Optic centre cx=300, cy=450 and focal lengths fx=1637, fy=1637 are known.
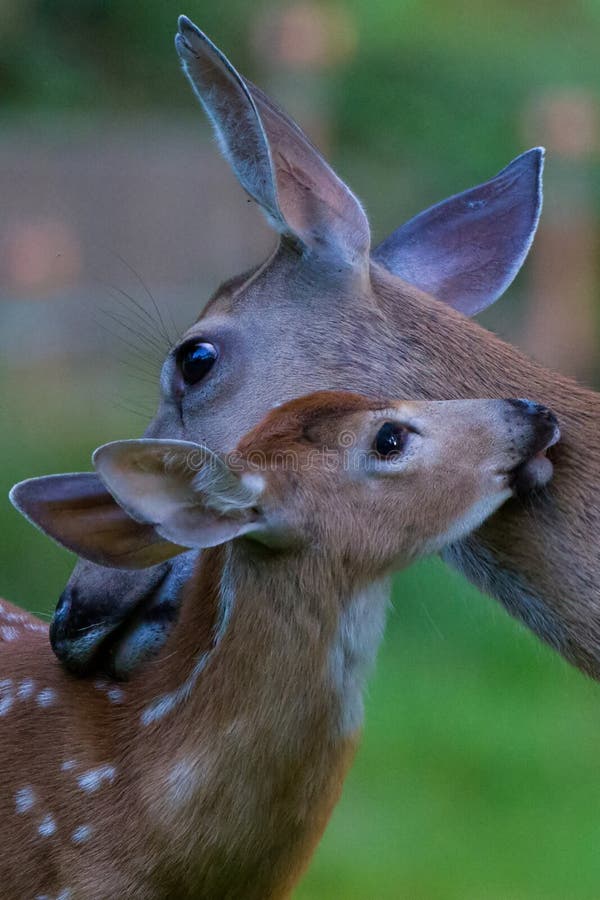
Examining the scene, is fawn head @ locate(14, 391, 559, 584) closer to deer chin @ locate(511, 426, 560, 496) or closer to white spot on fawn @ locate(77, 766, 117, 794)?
deer chin @ locate(511, 426, 560, 496)

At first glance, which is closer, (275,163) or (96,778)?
(96,778)

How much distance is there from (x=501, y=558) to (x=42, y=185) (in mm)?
7061

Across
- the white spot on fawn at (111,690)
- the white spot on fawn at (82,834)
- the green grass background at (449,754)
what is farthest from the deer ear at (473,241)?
the white spot on fawn at (82,834)

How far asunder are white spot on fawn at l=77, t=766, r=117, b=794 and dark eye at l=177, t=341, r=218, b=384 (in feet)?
2.55

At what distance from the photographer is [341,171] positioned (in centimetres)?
949

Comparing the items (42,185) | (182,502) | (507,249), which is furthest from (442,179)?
(182,502)

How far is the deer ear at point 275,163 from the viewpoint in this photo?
3.09 meters

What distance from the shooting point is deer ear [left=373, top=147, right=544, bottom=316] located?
143 inches

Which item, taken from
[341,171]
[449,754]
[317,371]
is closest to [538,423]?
[317,371]

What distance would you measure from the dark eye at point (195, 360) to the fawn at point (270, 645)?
1.17 ft

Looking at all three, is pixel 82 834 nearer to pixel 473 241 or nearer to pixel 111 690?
pixel 111 690

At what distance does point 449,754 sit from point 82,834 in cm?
322

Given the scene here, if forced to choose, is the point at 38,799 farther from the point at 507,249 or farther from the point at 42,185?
the point at 42,185

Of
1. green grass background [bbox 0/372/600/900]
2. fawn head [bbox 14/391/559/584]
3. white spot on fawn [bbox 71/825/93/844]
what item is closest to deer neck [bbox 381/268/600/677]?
fawn head [bbox 14/391/559/584]
